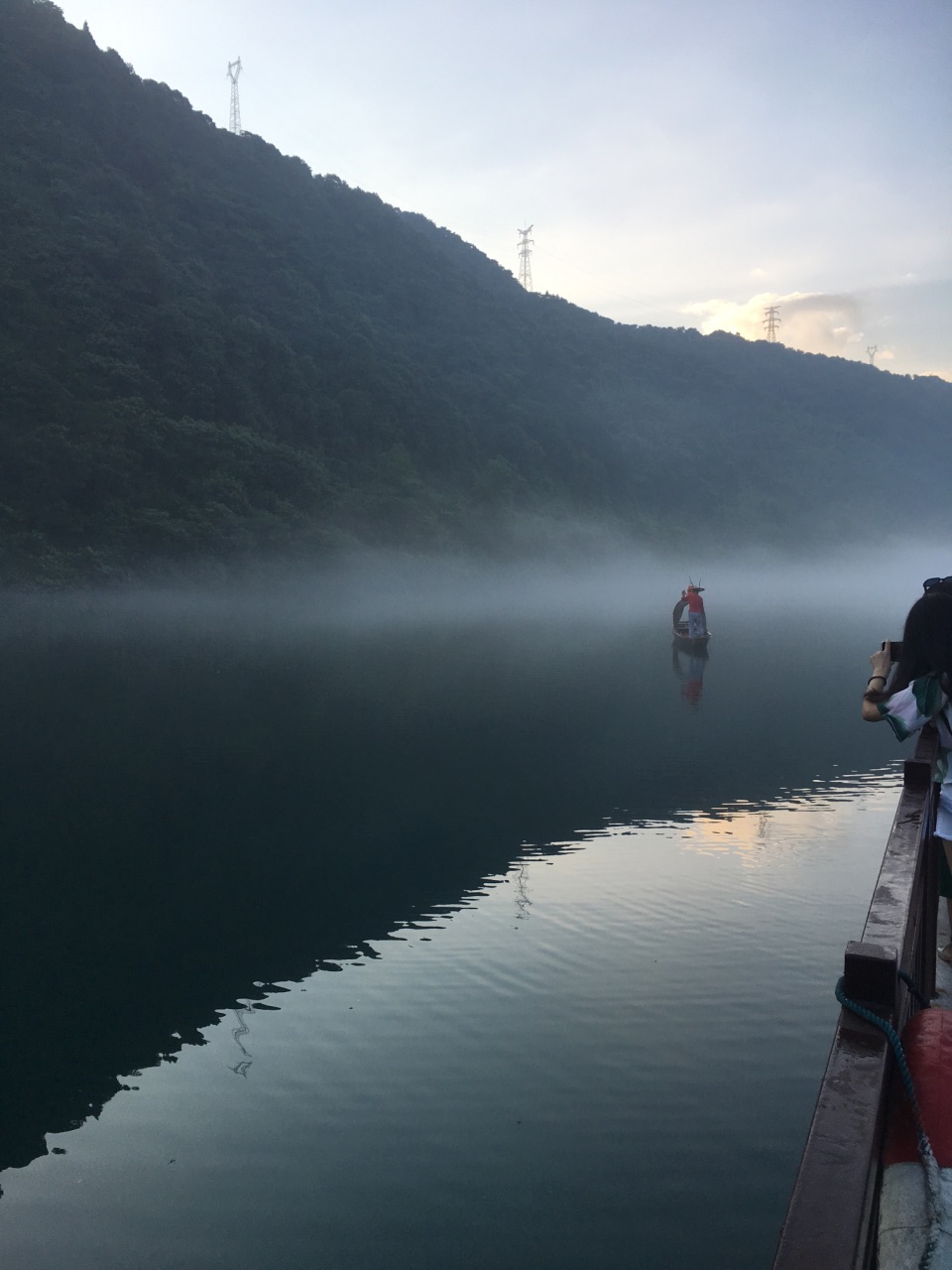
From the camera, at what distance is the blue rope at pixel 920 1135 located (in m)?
2.97

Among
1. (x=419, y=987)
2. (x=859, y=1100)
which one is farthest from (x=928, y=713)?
(x=419, y=987)

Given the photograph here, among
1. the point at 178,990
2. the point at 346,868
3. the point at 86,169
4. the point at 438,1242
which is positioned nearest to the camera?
the point at 438,1242

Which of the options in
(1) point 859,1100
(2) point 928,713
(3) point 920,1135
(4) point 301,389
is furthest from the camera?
(4) point 301,389

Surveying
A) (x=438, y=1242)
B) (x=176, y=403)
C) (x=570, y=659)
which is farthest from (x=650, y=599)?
(x=438, y=1242)

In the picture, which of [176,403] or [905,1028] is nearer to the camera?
[905,1028]

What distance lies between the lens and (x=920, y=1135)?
10.6 feet

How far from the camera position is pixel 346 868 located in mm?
12523

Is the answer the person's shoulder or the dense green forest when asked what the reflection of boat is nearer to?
the person's shoulder

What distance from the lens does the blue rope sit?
2975 millimetres

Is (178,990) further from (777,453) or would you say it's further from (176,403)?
(777,453)

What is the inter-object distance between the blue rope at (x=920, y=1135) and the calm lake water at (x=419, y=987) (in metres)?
2.41

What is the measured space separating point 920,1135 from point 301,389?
99.4 m

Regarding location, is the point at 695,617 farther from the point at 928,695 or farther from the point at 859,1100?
the point at 859,1100

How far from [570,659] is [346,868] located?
24.2 m
